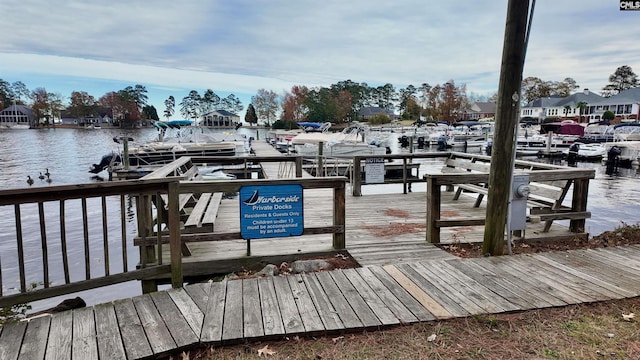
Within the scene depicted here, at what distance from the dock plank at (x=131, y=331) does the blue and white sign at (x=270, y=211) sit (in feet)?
4.37

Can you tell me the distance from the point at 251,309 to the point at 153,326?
71 centimetres

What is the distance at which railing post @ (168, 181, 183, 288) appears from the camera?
11.2ft

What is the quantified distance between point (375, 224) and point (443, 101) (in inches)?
3709

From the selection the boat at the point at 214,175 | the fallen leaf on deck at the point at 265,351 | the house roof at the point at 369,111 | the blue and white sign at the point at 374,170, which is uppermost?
the house roof at the point at 369,111

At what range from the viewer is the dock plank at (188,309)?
2.75 meters

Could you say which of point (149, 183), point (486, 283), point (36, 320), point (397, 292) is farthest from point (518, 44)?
point (36, 320)

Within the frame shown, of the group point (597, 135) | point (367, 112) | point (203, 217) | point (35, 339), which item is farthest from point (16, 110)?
point (35, 339)

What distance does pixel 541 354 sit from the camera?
7.84 ft

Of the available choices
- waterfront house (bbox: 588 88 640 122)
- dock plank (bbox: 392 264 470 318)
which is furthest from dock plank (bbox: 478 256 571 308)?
waterfront house (bbox: 588 88 640 122)

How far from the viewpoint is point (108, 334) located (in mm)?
2645

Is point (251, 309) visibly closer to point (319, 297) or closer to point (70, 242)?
point (319, 297)

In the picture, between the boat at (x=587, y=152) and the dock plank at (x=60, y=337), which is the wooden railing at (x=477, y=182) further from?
the boat at (x=587, y=152)

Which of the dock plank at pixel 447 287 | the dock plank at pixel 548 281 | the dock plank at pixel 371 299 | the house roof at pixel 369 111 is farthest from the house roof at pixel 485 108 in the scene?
the dock plank at pixel 371 299

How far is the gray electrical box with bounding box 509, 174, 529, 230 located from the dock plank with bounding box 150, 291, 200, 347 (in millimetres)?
3520
